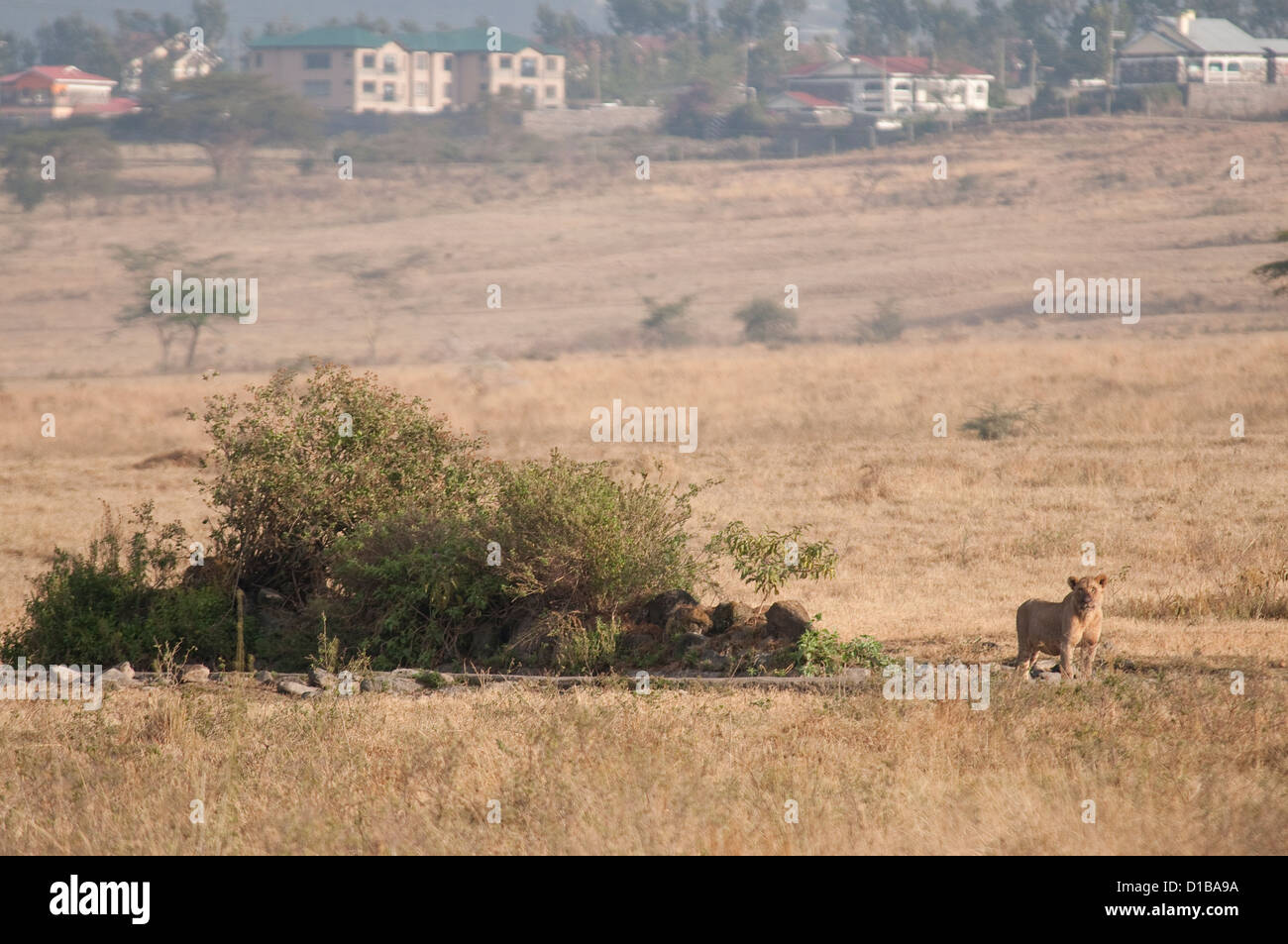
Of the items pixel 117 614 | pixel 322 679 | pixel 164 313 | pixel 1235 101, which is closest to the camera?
pixel 322 679

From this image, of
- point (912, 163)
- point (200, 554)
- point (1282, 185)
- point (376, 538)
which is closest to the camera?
point (376, 538)

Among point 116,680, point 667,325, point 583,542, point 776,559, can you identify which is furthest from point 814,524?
point 667,325

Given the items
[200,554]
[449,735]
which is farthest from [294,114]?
[449,735]

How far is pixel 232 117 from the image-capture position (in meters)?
97.9

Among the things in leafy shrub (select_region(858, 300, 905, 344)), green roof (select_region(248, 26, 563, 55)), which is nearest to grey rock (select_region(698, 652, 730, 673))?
leafy shrub (select_region(858, 300, 905, 344))

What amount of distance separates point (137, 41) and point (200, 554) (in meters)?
156

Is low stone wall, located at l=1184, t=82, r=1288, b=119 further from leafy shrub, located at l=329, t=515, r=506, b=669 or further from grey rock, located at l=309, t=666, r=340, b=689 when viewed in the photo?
grey rock, located at l=309, t=666, r=340, b=689

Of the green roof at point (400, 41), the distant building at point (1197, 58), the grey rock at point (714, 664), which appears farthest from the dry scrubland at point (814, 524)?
the green roof at point (400, 41)

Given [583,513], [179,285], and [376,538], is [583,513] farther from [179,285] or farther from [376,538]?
[179,285]

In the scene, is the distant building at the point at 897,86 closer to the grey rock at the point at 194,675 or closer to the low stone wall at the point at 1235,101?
the low stone wall at the point at 1235,101

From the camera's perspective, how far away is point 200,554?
1427 centimetres

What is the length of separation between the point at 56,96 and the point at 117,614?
12655cm

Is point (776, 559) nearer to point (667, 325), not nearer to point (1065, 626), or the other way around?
point (1065, 626)

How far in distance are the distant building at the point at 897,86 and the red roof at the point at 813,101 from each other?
2.85 feet
